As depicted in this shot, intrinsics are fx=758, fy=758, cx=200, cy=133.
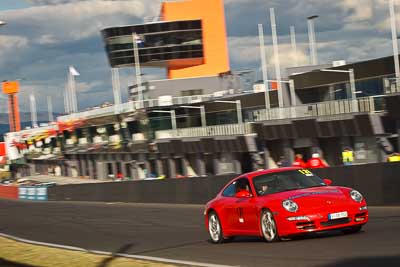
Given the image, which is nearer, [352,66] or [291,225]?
[291,225]

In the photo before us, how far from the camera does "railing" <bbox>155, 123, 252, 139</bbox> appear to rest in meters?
55.1

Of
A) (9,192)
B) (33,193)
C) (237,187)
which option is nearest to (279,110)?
(33,193)

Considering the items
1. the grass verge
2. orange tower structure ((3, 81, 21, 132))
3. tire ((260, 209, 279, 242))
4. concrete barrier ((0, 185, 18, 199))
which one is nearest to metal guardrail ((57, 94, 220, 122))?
concrete barrier ((0, 185, 18, 199))

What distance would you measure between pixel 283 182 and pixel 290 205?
102 centimetres

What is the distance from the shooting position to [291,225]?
12.2 m

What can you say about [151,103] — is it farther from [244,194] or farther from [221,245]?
[244,194]

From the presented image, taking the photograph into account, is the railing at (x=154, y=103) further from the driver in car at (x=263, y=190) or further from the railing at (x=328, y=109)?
the driver in car at (x=263, y=190)

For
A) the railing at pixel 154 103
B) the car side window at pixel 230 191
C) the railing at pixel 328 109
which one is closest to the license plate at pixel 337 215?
the car side window at pixel 230 191

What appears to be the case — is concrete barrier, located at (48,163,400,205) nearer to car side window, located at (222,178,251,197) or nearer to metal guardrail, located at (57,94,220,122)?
car side window, located at (222,178,251,197)

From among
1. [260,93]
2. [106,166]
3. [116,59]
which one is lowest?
[106,166]

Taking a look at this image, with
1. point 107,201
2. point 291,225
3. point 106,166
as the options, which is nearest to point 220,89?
point 106,166

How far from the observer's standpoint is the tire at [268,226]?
41.1 ft

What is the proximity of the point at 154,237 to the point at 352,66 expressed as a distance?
3307 centimetres

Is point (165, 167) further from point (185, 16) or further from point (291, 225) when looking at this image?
point (291, 225)
